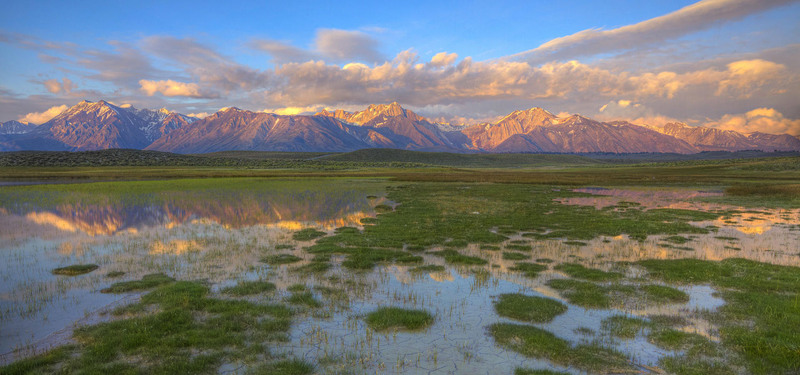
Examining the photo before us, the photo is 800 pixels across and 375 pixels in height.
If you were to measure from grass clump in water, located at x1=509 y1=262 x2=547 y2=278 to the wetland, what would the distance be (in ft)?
0.45

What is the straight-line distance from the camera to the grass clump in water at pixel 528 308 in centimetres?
1314

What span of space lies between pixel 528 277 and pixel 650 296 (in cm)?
482

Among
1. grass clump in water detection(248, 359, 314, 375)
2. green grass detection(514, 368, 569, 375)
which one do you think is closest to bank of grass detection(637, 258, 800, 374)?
green grass detection(514, 368, 569, 375)

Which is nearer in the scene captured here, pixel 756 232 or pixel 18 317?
pixel 18 317

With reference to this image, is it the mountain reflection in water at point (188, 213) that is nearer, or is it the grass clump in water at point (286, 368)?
the grass clump in water at point (286, 368)

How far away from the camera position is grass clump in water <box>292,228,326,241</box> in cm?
2588

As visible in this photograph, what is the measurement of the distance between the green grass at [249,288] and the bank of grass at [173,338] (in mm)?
984

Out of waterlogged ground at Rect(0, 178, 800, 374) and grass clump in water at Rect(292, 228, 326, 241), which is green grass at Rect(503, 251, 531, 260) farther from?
grass clump in water at Rect(292, 228, 326, 241)

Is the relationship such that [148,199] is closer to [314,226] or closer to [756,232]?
[314,226]

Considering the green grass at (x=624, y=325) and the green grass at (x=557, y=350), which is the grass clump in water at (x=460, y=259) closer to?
the green grass at (x=624, y=325)

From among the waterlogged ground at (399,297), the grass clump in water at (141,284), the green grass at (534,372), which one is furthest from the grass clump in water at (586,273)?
the grass clump in water at (141,284)

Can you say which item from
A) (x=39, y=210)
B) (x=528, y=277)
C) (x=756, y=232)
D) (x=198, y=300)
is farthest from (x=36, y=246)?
(x=756, y=232)

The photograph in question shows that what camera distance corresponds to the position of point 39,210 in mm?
36656

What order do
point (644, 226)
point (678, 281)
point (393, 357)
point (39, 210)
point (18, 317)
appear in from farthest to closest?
point (39, 210) < point (644, 226) < point (678, 281) < point (18, 317) < point (393, 357)
